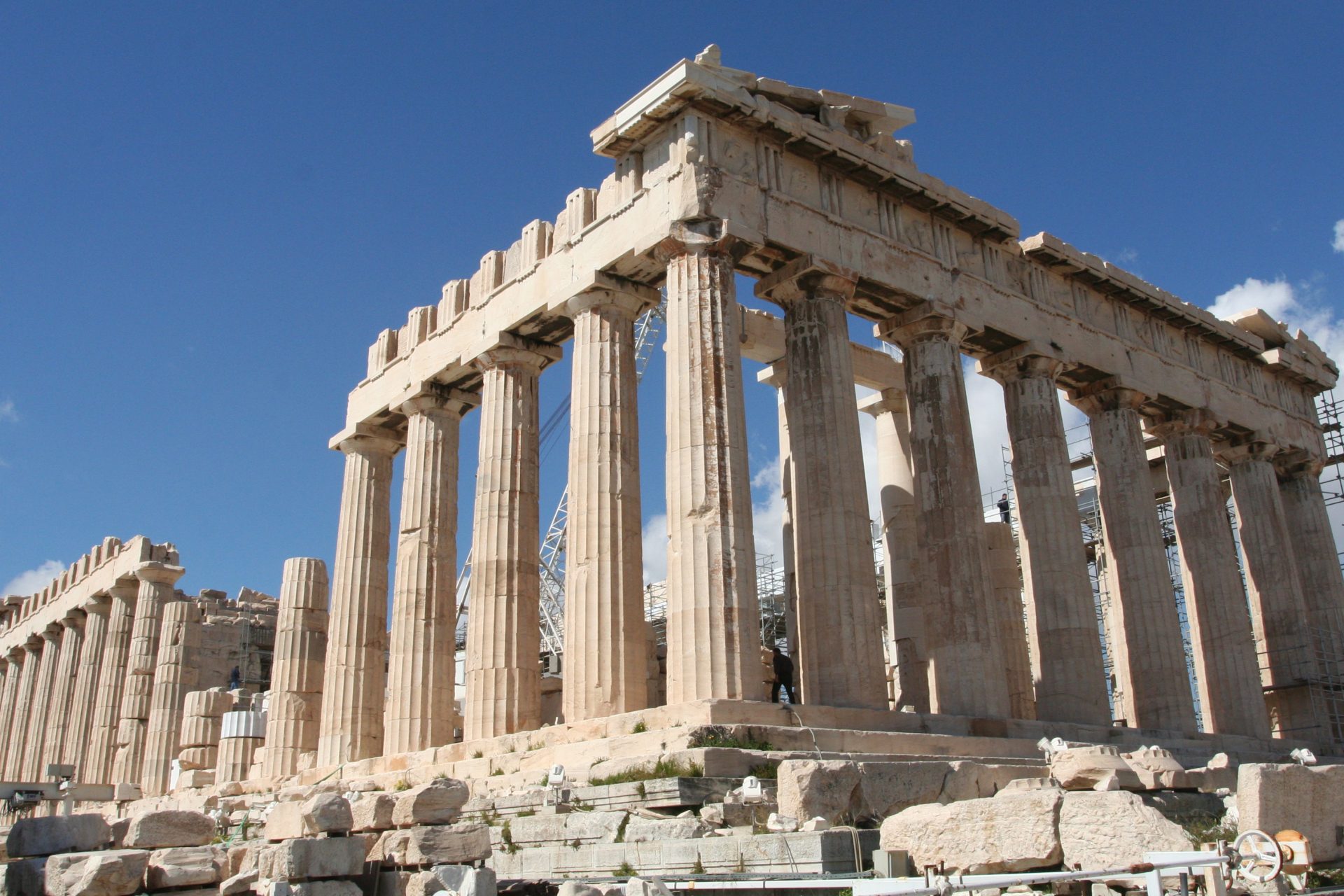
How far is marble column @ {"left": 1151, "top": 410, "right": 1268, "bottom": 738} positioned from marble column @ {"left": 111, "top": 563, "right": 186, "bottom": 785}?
94.7 ft

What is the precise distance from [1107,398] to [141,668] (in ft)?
95.2

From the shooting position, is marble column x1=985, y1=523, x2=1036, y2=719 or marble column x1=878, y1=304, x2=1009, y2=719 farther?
marble column x1=985, y1=523, x2=1036, y2=719

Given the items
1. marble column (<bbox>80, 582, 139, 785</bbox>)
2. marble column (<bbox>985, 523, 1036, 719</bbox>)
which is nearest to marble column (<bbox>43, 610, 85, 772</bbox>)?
marble column (<bbox>80, 582, 139, 785</bbox>)

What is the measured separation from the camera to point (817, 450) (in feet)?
69.3

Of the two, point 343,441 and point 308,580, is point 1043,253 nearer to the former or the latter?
point 343,441

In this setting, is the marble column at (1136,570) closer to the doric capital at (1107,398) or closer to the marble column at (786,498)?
the doric capital at (1107,398)

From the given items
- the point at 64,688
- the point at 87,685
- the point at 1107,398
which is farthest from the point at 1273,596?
the point at 64,688

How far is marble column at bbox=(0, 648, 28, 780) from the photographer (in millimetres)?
46844

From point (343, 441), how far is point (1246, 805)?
903 inches

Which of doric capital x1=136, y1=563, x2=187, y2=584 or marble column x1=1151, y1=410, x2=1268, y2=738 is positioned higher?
doric capital x1=136, y1=563, x2=187, y2=584

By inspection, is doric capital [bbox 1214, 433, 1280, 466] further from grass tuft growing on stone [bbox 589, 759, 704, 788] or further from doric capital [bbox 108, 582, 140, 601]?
doric capital [bbox 108, 582, 140, 601]

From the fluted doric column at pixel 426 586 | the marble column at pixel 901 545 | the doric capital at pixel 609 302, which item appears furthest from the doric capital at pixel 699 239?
the fluted doric column at pixel 426 586

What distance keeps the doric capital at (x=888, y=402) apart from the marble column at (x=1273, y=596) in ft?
29.6

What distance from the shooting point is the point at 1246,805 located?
1080 cm
